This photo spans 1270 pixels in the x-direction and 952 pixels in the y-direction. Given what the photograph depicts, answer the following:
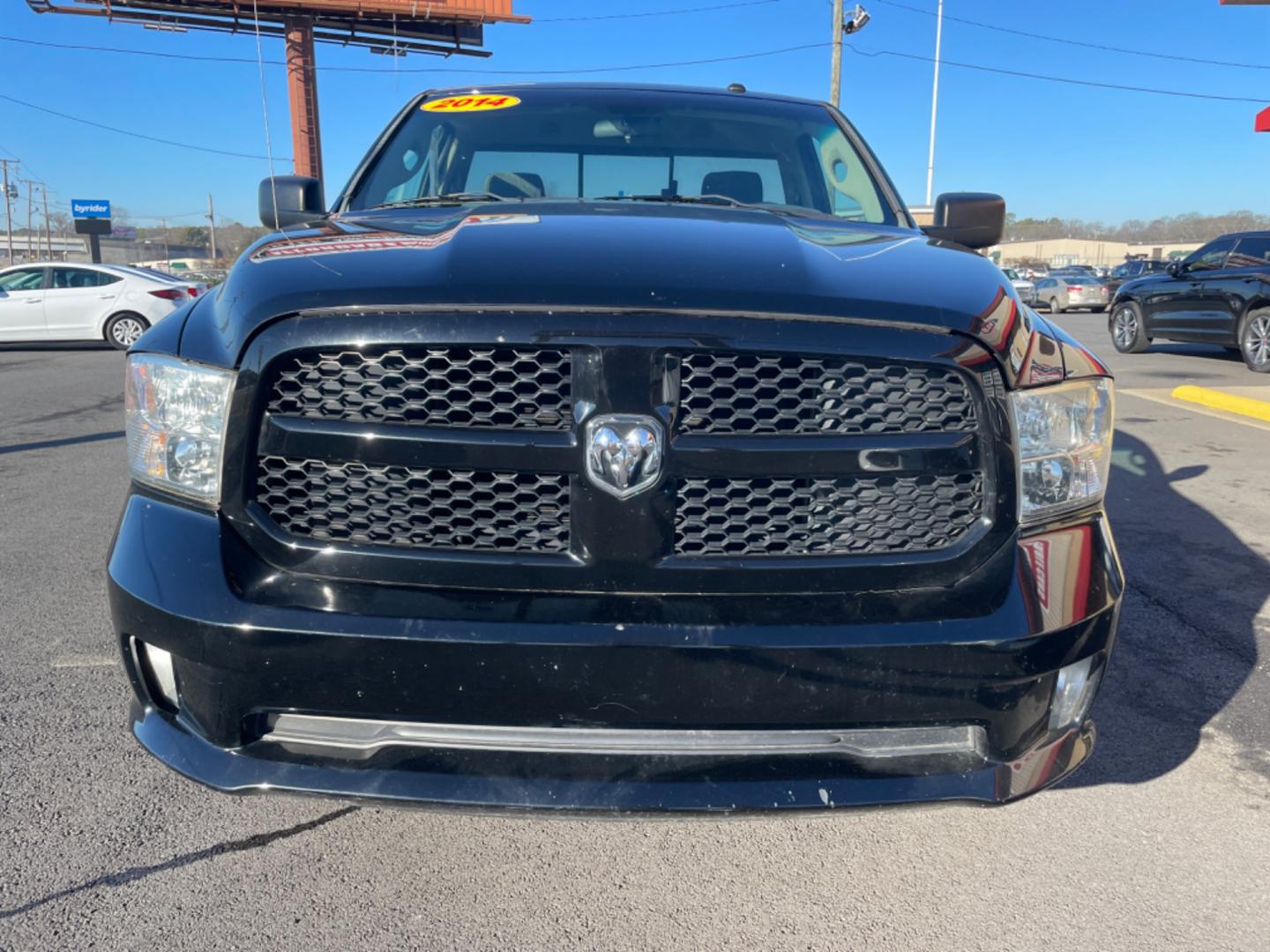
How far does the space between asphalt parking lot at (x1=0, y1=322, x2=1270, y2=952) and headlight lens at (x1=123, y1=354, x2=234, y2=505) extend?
0.77 meters

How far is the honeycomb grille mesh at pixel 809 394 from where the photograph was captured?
1.71 meters

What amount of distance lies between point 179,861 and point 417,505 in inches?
43.3

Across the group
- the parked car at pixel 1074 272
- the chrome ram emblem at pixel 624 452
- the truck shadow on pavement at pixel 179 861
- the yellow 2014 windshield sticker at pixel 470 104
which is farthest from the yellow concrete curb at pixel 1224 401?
the parked car at pixel 1074 272

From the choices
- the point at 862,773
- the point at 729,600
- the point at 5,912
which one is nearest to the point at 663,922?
the point at 862,773

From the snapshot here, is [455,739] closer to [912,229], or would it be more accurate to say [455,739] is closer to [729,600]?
[729,600]

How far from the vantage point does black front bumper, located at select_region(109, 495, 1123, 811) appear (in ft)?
5.49

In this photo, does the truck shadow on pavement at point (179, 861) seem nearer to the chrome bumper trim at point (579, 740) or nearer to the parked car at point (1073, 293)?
the chrome bumper trim at point (579, 740)

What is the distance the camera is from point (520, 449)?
1.69 m

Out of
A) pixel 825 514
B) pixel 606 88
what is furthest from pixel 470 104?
pixel 825 514

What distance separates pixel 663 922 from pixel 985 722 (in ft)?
2.59

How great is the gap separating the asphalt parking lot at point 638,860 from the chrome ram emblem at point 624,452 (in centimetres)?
60

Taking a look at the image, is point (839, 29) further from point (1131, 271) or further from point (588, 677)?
point (588, 677)

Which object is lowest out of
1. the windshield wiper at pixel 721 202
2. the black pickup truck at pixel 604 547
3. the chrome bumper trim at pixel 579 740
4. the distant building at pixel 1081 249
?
the distant building at pixel 1081 249

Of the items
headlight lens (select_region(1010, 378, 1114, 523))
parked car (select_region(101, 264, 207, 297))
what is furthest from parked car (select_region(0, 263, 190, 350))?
headlight lens (select_region(1010, 378, 1114, 523))
